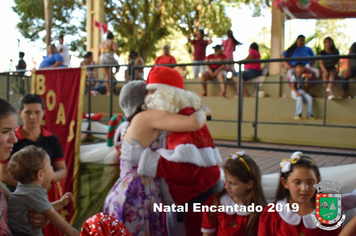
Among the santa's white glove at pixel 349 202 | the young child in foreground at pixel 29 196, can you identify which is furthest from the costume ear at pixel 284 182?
the young child in foreground at pixel 29 196

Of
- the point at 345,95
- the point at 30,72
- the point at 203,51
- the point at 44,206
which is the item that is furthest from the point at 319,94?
the point at 44,206

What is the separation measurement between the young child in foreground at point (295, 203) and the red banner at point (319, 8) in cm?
418

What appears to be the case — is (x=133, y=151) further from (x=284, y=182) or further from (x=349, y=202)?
(x=349, y=202)

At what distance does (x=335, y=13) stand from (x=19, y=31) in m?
15.8

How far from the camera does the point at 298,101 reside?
19.8 ft

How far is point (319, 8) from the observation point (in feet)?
17.3

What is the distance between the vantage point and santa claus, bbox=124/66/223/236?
2.04 meters

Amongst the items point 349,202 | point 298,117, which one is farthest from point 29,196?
point 298,117

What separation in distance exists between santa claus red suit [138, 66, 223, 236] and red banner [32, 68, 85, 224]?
1403 millimetres

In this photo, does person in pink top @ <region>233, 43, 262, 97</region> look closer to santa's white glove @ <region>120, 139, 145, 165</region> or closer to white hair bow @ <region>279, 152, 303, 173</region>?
santa's white glove @ <region>120, 139, 145, 165</region>

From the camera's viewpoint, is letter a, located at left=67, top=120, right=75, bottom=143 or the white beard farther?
letter a, located at left=67, top=120, right=75, bottom=143

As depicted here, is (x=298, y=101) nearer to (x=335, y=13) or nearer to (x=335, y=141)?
(x=335, y=141)

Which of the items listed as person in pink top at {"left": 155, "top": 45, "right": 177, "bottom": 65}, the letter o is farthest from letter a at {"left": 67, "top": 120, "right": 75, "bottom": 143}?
person in pink top at {"left": 155, "top": 45, "right": 177, "bottom": 65}

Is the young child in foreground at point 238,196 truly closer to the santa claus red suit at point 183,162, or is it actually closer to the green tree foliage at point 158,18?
the santa claus red suit at point 183,162
